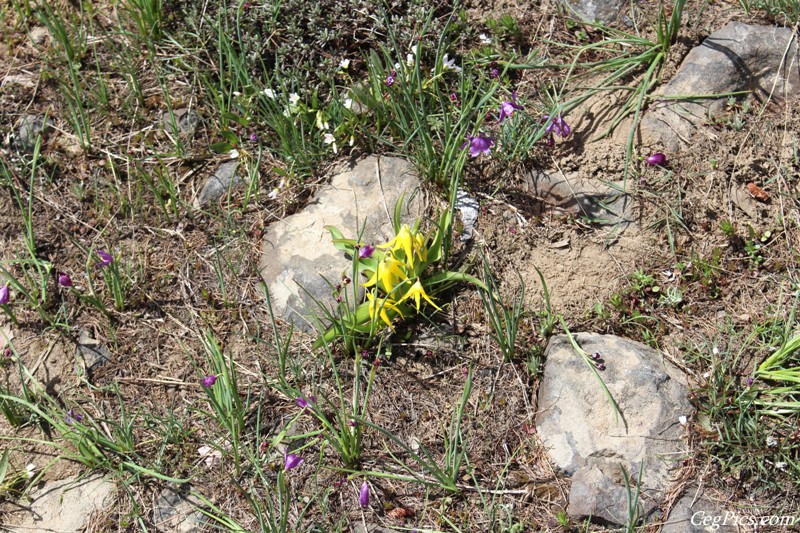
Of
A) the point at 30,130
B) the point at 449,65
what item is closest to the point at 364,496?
the point at 449,65

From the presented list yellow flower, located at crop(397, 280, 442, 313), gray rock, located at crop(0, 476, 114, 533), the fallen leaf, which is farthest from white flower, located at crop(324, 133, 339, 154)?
the fallen leaf

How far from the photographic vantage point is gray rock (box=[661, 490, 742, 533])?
2.43m

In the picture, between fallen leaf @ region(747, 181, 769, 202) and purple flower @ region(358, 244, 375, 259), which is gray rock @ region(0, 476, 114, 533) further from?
fallen leaf @ region(747, 181, 769, 202)

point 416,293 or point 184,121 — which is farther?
point 184,121

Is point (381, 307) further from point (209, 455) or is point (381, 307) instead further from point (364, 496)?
point (209, 455)

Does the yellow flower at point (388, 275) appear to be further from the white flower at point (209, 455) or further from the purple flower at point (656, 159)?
the purple flower at point (656, 159)

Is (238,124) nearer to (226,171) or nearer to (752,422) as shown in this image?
(226,171)

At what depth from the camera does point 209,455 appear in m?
2.72

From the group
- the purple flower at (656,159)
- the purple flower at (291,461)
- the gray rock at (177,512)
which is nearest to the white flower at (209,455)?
Result: the gray rock at (177,512)

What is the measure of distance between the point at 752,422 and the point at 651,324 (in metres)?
0.51

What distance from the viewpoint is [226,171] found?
133 inches

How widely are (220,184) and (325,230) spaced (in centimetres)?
60

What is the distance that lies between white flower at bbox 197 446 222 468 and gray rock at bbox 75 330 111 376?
0.62 m

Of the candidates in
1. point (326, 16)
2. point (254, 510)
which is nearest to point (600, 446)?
point (254, 510)
